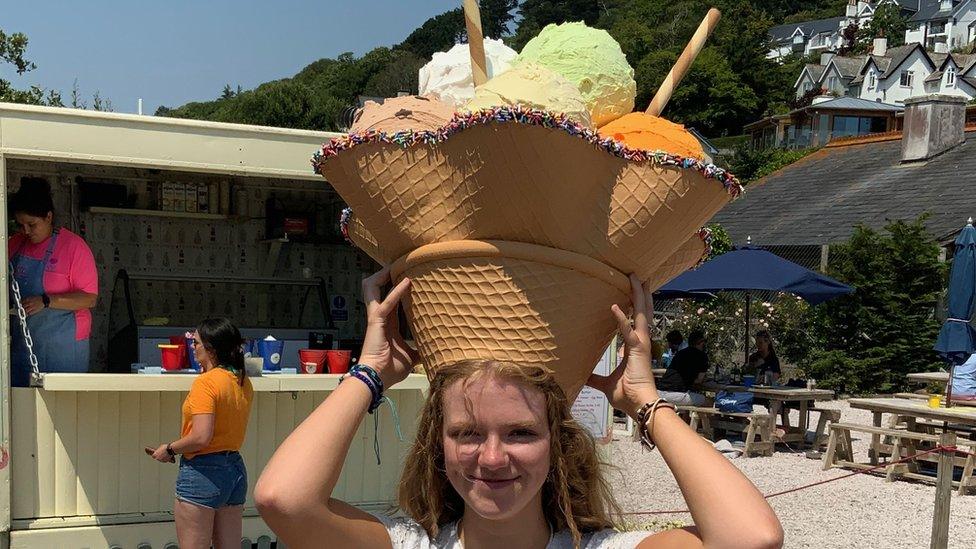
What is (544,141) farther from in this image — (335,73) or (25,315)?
(335,73)

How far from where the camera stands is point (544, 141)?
1.92 meters

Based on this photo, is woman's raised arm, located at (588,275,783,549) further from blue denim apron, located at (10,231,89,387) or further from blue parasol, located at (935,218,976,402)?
blue parasol, located at (935,218,976,402)

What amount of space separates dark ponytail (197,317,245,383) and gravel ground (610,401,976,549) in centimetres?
337

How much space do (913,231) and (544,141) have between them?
1803cm

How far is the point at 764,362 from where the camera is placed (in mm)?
13898

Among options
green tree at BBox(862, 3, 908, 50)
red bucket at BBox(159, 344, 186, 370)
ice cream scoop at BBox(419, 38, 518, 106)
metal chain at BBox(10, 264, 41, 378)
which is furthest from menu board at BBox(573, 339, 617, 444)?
green tree at BBox(862, 3, 908, 50)

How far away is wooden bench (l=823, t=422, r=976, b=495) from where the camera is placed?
10.0 metres

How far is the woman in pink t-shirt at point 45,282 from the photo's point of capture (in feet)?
18.2

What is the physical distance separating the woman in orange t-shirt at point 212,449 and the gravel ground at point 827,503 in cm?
328

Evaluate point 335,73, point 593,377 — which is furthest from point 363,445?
point 335,73

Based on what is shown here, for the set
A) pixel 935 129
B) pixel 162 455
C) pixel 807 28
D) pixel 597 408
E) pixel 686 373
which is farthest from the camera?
pixel 807 28

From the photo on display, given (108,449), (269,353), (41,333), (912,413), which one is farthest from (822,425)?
(41,333)

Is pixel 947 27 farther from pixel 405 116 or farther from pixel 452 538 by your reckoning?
pixel 452 538

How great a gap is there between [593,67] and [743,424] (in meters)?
10.9
